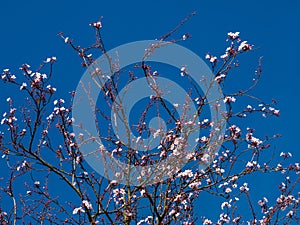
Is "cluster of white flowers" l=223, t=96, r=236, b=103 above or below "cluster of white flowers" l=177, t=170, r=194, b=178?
above

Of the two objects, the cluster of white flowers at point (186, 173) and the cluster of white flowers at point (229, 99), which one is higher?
the cluster of white flowers at point (229, 99)

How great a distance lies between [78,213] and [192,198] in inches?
71.6

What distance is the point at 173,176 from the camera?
6773 millimetres

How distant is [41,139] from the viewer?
6.96 m

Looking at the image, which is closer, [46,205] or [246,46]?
[246,46]

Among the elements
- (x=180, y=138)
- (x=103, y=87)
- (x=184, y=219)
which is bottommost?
(x=184, y=219)

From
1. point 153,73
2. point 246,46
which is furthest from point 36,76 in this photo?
point 246,46

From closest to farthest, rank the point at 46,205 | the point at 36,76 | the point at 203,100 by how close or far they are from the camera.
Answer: the point at 36,76 < the point at 203,100 < the point at 46,205

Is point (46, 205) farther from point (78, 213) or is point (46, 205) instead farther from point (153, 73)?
point (153, 73)

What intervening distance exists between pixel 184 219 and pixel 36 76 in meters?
3.14

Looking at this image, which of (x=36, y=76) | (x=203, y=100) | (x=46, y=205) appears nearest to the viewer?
(x=36, y=76)

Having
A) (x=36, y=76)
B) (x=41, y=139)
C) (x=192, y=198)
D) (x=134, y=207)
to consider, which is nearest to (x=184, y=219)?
(x=192, y=198)

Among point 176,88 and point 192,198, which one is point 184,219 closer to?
point 192,198

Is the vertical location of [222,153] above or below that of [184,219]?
above
